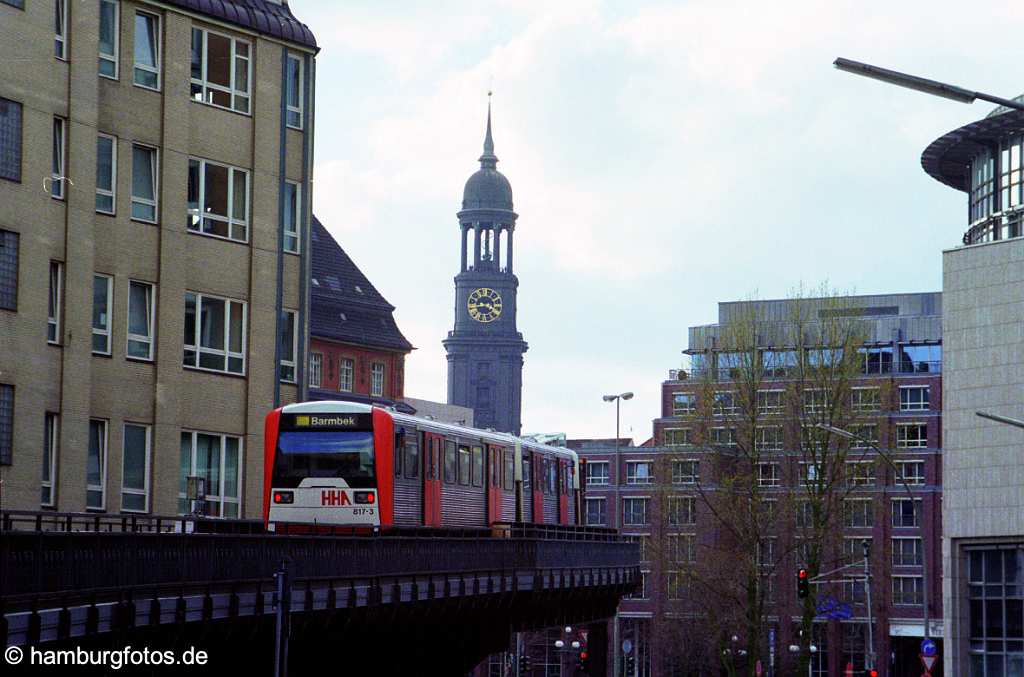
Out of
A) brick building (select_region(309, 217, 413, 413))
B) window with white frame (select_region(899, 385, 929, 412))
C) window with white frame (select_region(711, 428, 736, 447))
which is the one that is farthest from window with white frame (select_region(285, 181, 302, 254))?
window with white frame (select_region(899, 385, 929, 412))

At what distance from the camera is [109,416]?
132ft

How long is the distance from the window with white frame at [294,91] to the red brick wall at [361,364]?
5136cm

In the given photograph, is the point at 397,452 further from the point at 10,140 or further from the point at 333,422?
the point at 10,140

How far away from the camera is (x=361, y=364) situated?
10169 centimetres

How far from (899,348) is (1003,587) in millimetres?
50535

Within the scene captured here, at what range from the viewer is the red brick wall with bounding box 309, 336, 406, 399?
98750 mm

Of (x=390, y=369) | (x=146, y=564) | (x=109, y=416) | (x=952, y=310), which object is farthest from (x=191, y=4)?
(x=390, y=369)

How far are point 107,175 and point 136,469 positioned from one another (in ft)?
20.1

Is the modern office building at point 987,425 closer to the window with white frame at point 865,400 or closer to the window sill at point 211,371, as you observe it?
the window with white frame at point 865,400

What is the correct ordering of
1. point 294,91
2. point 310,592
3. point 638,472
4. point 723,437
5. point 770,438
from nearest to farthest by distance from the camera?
point 310,592, point 294,91, point 770,438, point 723,437, point 638,472

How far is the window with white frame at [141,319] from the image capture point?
4103cm

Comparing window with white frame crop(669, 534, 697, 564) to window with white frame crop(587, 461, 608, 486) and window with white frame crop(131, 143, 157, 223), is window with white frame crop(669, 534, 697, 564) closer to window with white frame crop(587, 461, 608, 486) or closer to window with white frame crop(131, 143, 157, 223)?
window with white frame crop(587, 461, 608, 486)

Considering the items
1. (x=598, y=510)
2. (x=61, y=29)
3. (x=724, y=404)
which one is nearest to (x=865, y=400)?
(x=724, y=404)

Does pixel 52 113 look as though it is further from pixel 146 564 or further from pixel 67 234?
pixel 146 564
